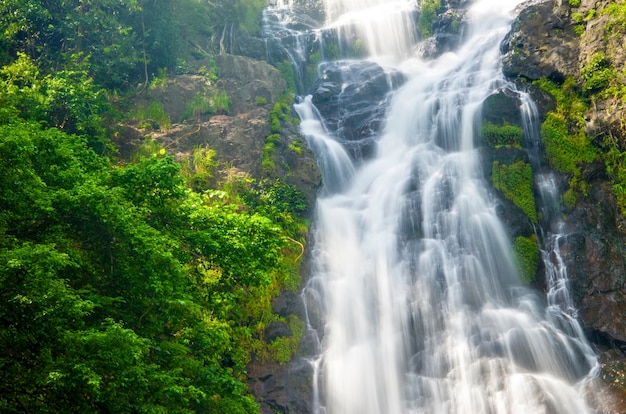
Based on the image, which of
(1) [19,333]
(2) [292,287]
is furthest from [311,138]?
(1) [19,333]

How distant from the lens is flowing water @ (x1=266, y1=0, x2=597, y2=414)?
1294 centimetres

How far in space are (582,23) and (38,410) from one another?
2243 cm

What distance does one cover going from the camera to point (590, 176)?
651 inches

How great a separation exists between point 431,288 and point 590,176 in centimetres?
690

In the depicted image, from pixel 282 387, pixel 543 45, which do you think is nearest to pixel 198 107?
pixel 282 387

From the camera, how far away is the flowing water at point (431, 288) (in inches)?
509

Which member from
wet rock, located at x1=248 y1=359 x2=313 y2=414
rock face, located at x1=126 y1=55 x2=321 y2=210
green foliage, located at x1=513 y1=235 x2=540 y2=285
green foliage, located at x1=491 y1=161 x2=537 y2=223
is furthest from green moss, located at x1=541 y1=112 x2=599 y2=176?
wet rock, located at x1=248 y1=359 x2=313 y2=414

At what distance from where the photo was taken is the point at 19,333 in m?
6.36

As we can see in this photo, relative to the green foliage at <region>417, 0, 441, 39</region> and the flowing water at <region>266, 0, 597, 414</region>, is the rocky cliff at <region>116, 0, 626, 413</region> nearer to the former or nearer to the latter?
the flowing water at <region>266, 0, 597, 414</region>

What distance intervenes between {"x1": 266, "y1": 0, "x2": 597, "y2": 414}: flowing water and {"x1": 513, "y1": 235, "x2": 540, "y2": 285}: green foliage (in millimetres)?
273

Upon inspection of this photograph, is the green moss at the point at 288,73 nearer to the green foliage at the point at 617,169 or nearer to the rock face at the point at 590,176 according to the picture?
the rock face at the point at 590,176

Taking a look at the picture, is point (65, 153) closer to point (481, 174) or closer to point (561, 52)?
point (481, 174)

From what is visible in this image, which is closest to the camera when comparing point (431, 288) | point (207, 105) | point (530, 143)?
point (431, 288)

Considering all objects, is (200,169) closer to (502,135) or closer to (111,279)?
(111,279)
